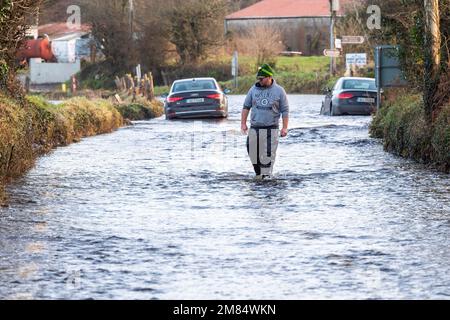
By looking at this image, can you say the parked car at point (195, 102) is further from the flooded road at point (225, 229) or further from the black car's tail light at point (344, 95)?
the flooded road at point (225, 229)

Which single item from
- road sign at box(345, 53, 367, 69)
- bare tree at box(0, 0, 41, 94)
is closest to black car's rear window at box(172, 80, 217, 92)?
bare tree at box(0, 0, 41, 94)

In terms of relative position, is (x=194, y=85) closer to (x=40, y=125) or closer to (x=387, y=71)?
(x=387, y=71)

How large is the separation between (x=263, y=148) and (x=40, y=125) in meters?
7.78

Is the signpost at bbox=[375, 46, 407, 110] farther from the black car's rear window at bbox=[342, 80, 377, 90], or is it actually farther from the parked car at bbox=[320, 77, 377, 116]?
the black car's rear window at bbox=[342, 80, 377, 90]

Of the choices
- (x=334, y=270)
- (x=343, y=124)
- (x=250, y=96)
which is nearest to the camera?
(x=334, y=270)

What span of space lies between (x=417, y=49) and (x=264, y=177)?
19.5 feet

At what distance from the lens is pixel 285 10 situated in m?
105

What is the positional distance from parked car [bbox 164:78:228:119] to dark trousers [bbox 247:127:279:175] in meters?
18.9

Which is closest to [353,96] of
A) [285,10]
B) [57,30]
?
[57,30]

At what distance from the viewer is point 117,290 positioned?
9.27m

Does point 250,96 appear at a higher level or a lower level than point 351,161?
higher
